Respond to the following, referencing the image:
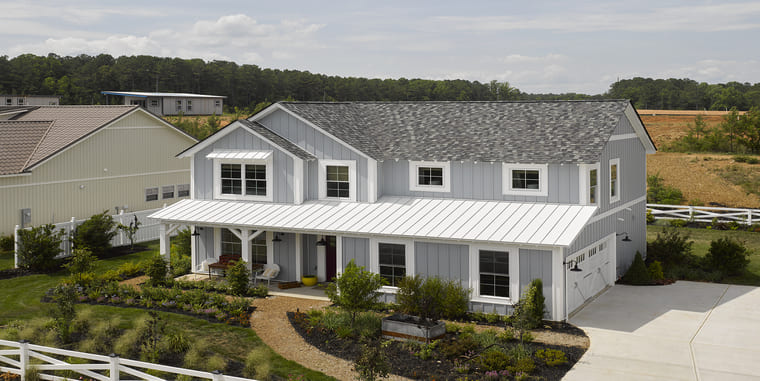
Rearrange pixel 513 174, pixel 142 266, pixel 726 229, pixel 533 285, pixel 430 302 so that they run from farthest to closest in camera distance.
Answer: pixel 726 229 → pixel 142 266 → pixel 513 174 → pixel 533 285 → pixel 430 302

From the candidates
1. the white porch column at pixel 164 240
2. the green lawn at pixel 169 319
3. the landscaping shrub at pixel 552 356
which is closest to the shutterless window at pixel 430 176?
the green lawn at pixel 169 319

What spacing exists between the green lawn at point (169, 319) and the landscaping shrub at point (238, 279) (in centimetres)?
220

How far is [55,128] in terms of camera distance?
3356cm

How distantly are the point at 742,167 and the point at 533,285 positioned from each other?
123 feet

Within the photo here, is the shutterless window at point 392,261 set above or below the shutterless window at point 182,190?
below

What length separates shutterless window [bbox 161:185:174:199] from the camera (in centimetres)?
3675

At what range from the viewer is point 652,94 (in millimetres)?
107688

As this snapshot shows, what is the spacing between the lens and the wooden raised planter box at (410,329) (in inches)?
654

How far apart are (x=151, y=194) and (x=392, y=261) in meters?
19.4

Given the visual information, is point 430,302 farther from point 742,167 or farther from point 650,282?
point 742,167

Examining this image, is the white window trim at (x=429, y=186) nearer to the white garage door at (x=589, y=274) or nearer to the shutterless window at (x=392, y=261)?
the shutterless window at (x=392, y=261)

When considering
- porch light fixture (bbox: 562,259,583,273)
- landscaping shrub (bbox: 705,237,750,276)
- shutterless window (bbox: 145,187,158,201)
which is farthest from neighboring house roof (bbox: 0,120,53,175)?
landscaping shrub (bbox: 705,237,750,276)

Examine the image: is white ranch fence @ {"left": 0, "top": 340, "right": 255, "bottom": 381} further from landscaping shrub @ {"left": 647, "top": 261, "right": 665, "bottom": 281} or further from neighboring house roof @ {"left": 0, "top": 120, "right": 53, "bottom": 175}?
neighboring house roof @ {"left": 0, "top": 120, "right": 53, "bottom": 175}

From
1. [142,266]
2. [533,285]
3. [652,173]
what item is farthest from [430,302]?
[652,173]
